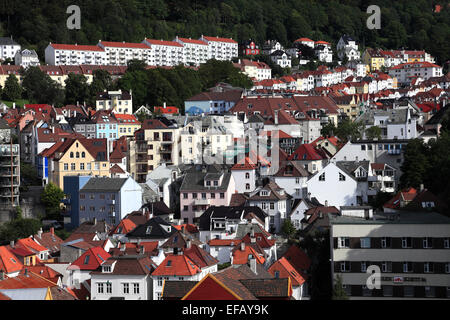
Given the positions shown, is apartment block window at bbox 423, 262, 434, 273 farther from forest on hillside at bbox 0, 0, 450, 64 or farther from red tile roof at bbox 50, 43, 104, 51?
forest on hillside at bbox 0, 0, 450, 64

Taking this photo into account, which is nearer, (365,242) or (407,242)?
(407,242)

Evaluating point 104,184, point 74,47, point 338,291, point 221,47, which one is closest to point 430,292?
point 338,291

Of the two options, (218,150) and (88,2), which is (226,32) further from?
(218,150)

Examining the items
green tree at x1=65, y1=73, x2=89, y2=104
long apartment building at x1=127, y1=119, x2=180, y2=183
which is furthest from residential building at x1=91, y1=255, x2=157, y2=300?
green tree at x1=65, y1=73, x2=89, y2=104

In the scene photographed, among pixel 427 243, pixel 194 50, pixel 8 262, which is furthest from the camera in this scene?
pixel 194 50

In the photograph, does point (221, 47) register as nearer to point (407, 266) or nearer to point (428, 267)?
point (407, 266)
